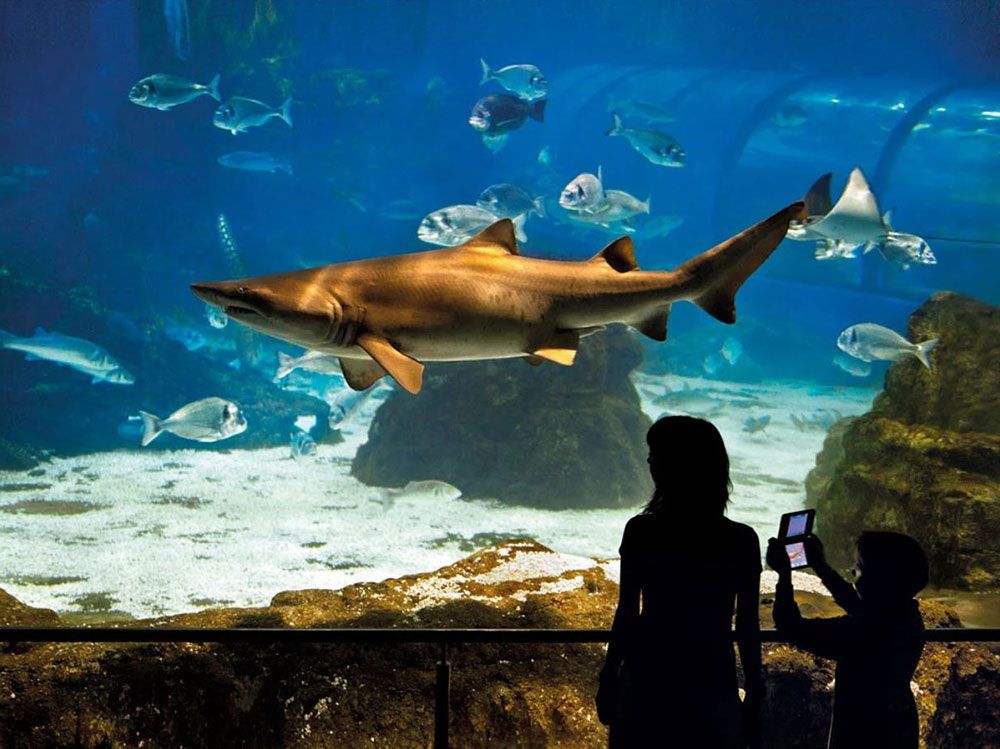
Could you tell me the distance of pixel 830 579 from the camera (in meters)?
2.05

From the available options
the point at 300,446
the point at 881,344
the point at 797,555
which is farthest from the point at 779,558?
the point at 300,446

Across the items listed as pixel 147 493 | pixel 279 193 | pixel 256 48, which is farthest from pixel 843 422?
pixel 279 193

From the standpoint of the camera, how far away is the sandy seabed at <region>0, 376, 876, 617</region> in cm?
605

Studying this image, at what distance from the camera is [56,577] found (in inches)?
239

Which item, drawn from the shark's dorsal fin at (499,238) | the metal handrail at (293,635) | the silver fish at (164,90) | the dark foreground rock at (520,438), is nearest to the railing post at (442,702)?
the metal handrail at (293,635)

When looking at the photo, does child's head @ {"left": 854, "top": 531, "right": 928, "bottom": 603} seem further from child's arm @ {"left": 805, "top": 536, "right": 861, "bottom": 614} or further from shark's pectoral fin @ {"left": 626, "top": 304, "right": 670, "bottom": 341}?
shark's pectoral fin @ {"left": 626, "top": 304, "right": 670, "bottom": 341}

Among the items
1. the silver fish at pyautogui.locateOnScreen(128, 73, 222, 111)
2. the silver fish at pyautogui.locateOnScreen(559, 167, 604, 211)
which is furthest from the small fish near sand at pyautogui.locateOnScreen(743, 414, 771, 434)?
the silver fish at pyautogui.locateOnScreen(128, 73, 222, 111)

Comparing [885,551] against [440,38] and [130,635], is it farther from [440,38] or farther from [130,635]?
[440,38]

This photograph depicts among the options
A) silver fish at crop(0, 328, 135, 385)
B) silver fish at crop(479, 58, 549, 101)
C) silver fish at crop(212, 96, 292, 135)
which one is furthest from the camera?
silver fish at crop(479, 58, 549, 101)

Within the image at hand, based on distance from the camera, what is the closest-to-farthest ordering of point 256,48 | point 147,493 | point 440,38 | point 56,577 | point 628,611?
point 628,611, point 56,577, point 147,493, point 256,48, point 440,38

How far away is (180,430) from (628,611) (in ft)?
25.2

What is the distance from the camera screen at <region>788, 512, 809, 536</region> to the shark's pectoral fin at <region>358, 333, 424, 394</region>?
3.84 feet

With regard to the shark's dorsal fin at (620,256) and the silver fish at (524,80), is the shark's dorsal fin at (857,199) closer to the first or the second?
the shark's dorsal fin at (620,256)

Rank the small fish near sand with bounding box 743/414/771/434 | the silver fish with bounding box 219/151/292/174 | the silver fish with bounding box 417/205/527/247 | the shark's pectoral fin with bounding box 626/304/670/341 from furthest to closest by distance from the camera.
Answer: the silver fish with bounding box 219/151/292/174 < the small fish near sand with bounding box 743/414/771/434 < the silver fish with bounding box 417/205/527/247 < the shark's pectoral fin with bounding box 626/304/670/341
